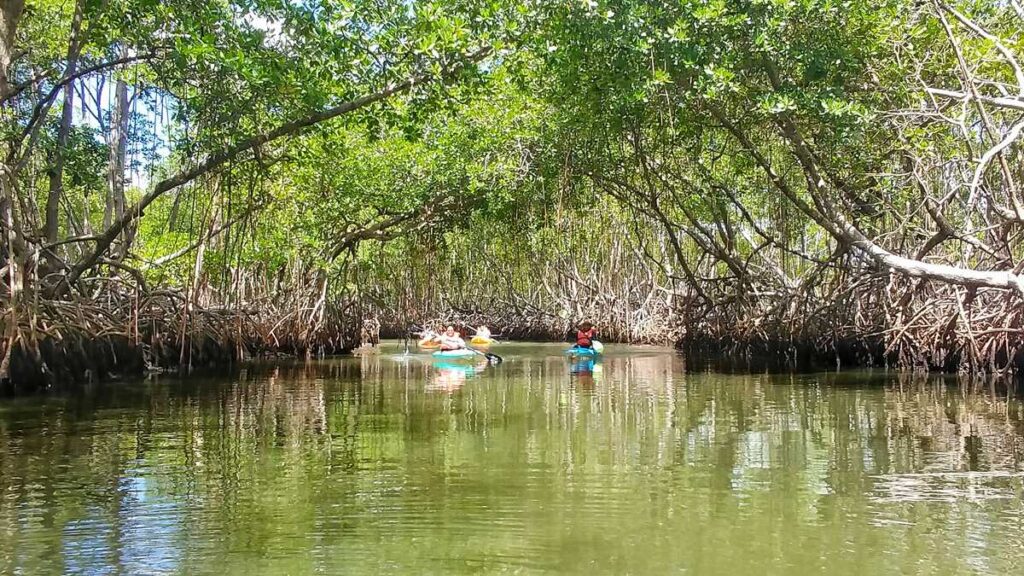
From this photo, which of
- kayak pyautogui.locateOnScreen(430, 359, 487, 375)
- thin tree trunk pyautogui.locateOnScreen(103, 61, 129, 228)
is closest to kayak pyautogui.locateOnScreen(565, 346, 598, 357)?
kayak pyautogui.locateOnScreen(430, 359, 487, 375)

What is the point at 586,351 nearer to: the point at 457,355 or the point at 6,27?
the point at 457,355

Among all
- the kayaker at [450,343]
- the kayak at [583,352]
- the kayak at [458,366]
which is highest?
the kayaker at [450,343]

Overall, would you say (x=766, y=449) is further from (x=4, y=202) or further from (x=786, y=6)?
(x=4, y=202)

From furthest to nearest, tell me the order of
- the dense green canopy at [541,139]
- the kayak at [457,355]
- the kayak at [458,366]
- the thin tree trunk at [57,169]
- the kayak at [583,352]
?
1. the kayak at [583,352]
2. the kayak at [457,355]
3. the kayak at [458,366]
4. the thin tree trunk at [57,169]
5. the dense green canopy at [541,139]

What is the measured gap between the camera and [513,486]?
4289 mm

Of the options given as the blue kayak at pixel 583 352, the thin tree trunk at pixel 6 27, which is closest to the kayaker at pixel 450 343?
A: the blue kayak at pixel 583 352

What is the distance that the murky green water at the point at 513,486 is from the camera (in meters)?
3.20

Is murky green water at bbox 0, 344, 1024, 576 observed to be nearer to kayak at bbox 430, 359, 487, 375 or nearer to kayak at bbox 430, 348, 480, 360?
kayak at bbox 430, 359, 487, 375

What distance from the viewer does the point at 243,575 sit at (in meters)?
2.97

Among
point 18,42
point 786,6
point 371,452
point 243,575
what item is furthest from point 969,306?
point 18,42

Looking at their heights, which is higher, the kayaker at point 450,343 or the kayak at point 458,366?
the kayaker at point 450,343

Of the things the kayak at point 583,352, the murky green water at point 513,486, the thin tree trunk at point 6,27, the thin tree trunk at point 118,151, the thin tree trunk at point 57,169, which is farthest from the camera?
the kayak at point 583,352

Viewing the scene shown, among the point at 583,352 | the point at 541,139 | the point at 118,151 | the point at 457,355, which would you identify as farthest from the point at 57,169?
Answer: the point at 583,352

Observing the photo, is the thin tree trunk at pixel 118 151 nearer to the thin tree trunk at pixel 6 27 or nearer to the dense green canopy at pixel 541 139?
the dense green canopy at pixel 541 139
